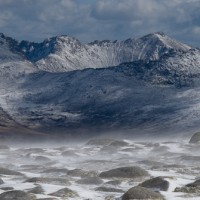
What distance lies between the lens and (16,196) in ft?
188

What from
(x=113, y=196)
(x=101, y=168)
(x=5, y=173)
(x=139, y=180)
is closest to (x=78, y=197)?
(x=113, y=196)

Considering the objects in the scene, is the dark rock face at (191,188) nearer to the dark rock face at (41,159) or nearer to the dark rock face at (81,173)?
the dark rock face at (81,173)

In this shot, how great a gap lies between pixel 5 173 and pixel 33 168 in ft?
45.4

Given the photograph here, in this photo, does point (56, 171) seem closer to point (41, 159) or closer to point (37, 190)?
point (37, 190)

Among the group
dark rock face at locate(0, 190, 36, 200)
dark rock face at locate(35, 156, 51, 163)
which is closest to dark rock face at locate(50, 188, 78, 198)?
dark rock face at locate(0, 190, 36, 200)

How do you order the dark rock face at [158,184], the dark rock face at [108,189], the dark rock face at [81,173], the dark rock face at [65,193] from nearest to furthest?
the dark rock face at [65,193] < the dark rock face at [158,184] < the dark rock face at [108,189] < the dark rock face at [81,173]

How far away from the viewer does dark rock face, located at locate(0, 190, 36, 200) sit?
5669 centimetres

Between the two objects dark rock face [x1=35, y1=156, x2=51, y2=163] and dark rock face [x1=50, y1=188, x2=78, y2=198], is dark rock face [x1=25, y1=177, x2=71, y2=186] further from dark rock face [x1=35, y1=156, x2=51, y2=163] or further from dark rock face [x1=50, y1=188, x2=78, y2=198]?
dark rock face [x1=35, y1=156, x2=51, y2=163]

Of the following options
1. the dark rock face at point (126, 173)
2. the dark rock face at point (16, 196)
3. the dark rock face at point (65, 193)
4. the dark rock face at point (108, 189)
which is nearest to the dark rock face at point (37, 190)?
the dark rock face at point (65, 193)

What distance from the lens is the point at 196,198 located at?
186ft

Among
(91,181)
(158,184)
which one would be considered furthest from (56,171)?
(158,184)

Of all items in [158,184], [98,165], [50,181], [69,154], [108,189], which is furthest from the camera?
[69,154]

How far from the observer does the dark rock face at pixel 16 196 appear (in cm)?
5669

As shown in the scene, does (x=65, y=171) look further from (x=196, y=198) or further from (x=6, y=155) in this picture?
(x=6, y=155)
